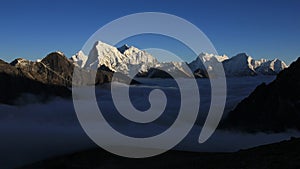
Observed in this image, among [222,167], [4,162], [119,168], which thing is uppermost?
[222,167]

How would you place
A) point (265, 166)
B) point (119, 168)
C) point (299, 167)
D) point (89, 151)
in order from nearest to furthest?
point (299, 167)
point (265, 166)
point (119, 168)
point (89, 151)


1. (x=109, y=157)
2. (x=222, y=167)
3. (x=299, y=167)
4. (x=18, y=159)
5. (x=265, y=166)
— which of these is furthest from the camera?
(x=18, y=159)

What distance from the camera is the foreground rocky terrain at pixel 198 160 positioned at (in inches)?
2514

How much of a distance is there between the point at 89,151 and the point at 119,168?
2189 inches

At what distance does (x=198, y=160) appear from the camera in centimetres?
8738

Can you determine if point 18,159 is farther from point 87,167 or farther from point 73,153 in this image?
point 87,167

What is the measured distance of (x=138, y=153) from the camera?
145m

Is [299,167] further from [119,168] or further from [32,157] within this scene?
[32,157]

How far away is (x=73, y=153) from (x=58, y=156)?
21.3ft

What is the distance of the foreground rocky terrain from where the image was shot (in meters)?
63.8

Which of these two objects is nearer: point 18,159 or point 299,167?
point 299,167

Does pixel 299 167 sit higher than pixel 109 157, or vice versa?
pixel 299 167

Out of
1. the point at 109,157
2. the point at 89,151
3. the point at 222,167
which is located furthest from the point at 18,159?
the point at 222,167

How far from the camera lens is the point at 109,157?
142 meters
